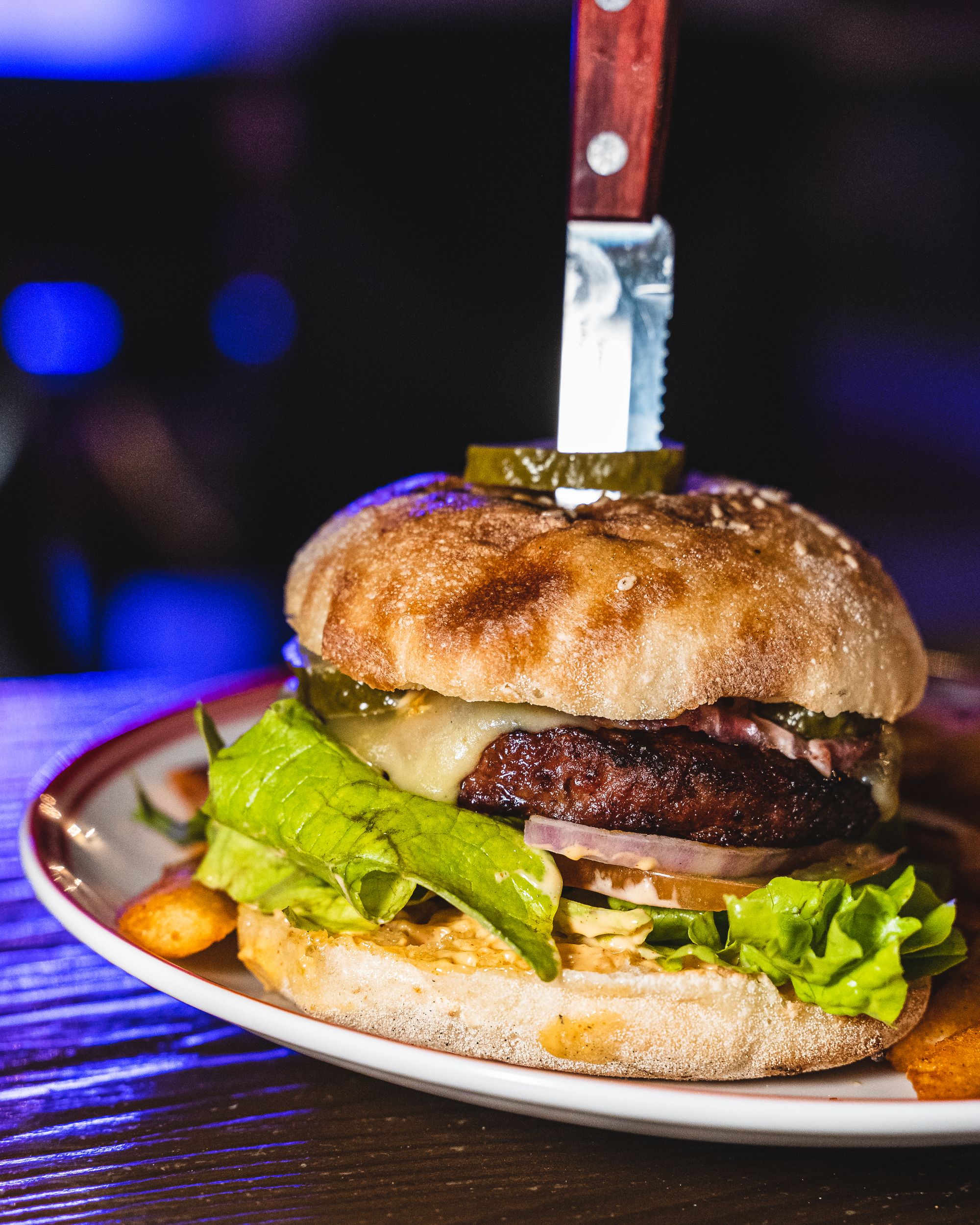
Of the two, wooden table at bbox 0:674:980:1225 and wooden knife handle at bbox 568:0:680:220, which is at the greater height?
wooden knife handle at bbox 568:0:680:220

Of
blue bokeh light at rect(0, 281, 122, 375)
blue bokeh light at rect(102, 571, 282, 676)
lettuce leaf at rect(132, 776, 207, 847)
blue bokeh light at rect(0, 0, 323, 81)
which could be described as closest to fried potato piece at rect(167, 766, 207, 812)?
lettuce leaf at rect(132, 776, 207, 847)

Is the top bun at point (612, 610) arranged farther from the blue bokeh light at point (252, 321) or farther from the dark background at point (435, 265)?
the blue bokeh light at point (252, 321)

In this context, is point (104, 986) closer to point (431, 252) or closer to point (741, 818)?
point (741, 818)

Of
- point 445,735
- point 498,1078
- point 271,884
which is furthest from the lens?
point 271,884

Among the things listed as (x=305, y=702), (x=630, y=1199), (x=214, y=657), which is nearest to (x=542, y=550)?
(x=305, y=702)

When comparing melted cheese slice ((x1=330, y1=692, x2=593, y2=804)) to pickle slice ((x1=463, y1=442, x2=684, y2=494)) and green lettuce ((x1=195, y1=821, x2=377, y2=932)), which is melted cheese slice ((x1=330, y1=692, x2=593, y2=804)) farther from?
pickle slice ((x1=463, y1=442, x2=684, y2=494))

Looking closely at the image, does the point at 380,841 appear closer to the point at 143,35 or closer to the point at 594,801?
the point at 594,801

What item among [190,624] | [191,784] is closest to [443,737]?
[191,784]
